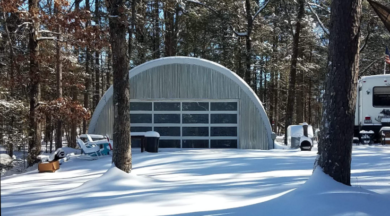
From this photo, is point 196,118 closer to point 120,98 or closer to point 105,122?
point 105,122

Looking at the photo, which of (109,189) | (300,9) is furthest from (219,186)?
(300,9)

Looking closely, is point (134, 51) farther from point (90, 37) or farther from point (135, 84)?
point (90, 37)

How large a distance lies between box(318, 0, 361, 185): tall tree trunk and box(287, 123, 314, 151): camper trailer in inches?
341

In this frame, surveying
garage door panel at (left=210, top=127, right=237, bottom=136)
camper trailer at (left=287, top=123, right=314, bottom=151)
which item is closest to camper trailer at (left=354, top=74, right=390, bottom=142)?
camper trailer at (left=287, top=123, right=314, bottom=151)

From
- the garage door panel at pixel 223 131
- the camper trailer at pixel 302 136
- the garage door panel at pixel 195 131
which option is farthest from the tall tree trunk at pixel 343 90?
the garage door panel at pixel 195 131

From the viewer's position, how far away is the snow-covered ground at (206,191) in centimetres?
464

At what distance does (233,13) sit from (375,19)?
7.84 metres

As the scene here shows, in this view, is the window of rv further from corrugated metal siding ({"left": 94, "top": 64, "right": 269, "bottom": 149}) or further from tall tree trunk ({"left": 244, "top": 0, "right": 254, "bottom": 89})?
tall tree trunk ({"left": 244, "top": 0, "right": 254, "bottom": 89})

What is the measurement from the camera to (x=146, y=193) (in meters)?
5.68

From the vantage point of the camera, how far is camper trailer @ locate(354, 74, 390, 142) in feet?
47.5

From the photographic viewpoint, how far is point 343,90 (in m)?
5.44

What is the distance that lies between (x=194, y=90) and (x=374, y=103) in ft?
24.7

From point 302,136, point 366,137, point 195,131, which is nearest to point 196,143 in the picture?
point 195,131

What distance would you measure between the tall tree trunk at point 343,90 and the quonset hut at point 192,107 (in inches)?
373
